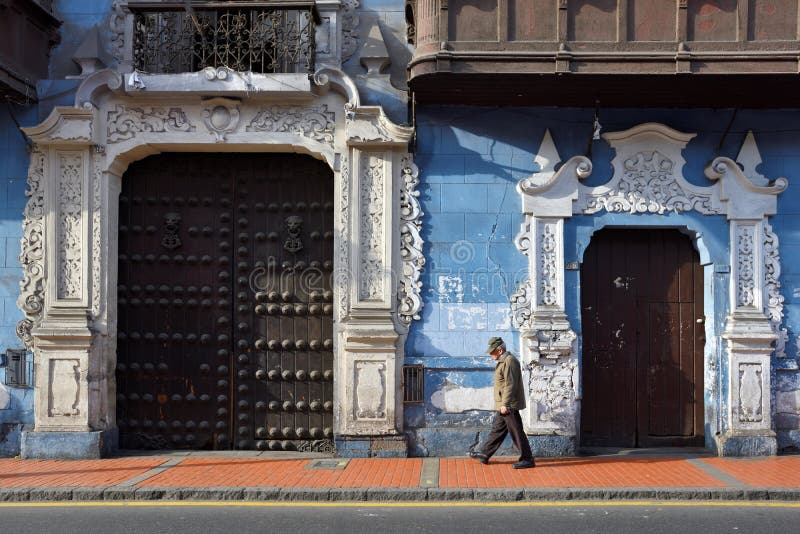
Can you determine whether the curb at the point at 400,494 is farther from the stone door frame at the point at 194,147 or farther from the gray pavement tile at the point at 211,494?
the stone door frame at the point at 194,147

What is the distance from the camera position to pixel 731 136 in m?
11.1

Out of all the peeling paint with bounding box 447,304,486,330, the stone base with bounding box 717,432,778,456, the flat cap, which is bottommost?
the stone base with bounding box 717,432,778,456

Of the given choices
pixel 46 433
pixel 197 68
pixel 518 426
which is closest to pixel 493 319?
pixel 518 426

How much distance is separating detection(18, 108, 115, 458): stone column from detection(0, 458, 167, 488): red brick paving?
32 centimetres

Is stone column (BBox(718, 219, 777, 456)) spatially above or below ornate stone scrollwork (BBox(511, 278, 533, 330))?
below

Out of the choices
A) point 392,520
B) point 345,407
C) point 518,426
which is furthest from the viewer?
point 345,407

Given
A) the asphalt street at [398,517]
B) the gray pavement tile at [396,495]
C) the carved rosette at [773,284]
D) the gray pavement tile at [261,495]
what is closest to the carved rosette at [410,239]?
the gray pavement tile at [396,495]

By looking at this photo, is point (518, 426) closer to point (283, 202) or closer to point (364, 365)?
point (364, 365)

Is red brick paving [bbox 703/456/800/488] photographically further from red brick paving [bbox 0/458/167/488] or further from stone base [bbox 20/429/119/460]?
stone base [bbox 20/429/119/460]

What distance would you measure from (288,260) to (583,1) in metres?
4.68

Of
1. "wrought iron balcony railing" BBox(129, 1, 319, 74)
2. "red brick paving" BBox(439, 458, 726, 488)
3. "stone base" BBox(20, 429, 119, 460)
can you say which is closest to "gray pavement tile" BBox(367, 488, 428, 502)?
"red brick paving" BBox(439, 458, 726, 488)

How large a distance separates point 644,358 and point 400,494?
163 inches

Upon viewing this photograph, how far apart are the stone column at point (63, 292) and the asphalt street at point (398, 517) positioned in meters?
2.17

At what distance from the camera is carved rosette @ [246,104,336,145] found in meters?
11.0
